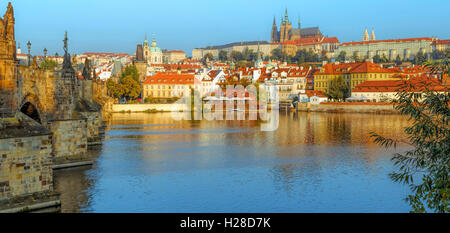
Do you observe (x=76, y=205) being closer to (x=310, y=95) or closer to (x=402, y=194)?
(x=402, y=194)

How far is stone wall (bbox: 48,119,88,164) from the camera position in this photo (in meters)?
22.3

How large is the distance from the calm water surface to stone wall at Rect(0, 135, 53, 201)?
168 centimetres

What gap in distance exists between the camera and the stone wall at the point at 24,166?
13.6m

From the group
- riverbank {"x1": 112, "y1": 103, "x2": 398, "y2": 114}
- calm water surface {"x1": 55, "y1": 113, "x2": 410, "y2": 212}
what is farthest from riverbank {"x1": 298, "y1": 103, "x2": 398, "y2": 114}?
calm water surface {"x1": 55, "y1": 113, "x2": 410, "y2": 212}

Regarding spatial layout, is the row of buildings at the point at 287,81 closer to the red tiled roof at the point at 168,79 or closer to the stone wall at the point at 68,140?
the red tiled roof at the point at 168,79

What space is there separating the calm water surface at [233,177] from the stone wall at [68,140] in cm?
Result: 91

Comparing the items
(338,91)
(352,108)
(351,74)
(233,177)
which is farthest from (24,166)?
(351,74)

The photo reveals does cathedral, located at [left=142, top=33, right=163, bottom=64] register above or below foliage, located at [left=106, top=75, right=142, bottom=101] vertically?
above

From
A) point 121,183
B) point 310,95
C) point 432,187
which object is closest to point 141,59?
point 310,95

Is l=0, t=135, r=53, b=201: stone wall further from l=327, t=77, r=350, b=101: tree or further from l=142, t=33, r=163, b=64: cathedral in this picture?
l=142, t=33, r=163, b=64: cathedral

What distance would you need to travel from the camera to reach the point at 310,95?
8531 cm

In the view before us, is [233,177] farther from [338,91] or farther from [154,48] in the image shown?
[154,48]

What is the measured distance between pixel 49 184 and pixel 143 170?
28.4 ft

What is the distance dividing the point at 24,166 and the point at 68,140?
28.1 feet
